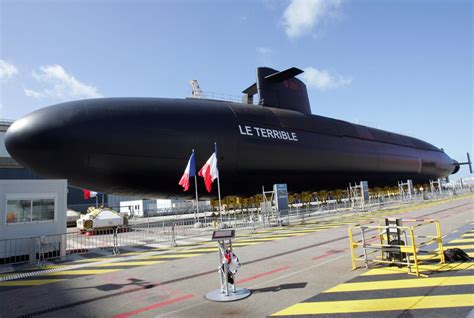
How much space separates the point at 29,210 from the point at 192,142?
9169mm

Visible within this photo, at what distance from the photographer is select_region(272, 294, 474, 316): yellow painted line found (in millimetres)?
5836

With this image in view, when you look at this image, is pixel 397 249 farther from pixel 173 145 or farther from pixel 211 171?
pixel 173 145

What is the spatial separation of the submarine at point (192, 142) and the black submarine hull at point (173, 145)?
53mm

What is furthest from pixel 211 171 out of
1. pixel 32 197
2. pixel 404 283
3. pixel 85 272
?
pixel 404 283

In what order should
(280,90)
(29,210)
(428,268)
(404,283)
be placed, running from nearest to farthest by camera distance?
(404,283) → (428,268) → (29,210) → (280,90)

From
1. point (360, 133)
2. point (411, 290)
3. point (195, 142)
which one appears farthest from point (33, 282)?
point (360, 133)

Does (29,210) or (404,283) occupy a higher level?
(29,210)

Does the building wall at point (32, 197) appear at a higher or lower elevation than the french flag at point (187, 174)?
lower

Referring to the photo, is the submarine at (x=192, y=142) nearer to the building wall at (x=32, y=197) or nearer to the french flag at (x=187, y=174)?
the french flag at (x=187, y=174)

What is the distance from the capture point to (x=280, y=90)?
97.3 feet

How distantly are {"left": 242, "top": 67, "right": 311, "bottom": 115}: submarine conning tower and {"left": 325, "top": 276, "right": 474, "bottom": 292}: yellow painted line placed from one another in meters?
21.8

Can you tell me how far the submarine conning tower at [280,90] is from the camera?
2817 cm

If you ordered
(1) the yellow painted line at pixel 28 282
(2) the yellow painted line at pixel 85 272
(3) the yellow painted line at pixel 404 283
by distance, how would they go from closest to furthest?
(3) the yellow painted line at pixel 404 283 → (1) the yellow painted line at pixel 28 282 → (2) the yellow painted line at pixel 85 272

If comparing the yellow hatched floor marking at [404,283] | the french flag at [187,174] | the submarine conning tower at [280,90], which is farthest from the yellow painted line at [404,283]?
the submarine conning tower at [280,90]
